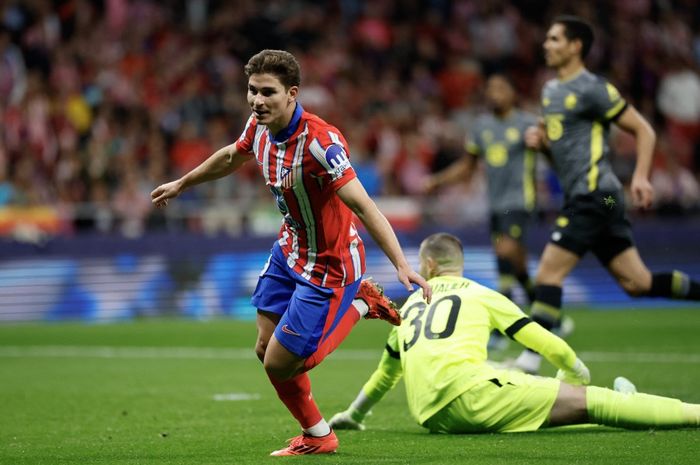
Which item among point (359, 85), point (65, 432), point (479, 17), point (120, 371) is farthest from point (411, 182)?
point (65, 432)

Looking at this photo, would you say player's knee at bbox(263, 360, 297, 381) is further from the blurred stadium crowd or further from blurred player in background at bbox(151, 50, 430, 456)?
the blurred stadium crowd

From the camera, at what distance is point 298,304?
21.3ft

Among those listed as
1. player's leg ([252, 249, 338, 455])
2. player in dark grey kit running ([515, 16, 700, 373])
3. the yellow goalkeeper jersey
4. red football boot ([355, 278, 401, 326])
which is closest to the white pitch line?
player in dark grey kit running ([515, 16, 700, 373])

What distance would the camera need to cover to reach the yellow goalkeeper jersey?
22.4ft

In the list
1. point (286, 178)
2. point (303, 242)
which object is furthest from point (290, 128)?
point (303, 242)

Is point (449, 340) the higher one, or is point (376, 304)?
point (376, 304)

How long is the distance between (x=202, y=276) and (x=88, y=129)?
433cm

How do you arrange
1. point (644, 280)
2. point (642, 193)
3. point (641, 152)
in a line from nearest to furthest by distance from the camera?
point (642, 193) < point (644, 280) < point (641, 152)

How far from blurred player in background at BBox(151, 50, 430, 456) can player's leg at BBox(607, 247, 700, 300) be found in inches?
119

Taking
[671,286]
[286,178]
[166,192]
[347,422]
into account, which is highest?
[286,178]

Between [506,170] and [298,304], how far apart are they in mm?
7102

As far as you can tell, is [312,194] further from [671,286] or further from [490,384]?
[671,286]

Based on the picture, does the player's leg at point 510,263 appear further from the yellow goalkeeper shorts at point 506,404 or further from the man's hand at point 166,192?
→ the man's hand at point 166,192

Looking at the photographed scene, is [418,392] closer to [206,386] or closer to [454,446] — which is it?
[454,446]
